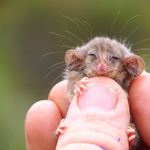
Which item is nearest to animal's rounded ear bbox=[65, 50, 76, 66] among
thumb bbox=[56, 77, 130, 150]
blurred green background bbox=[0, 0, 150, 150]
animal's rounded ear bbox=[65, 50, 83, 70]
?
animal's rounded ear bbox=[65, 50, 83, 70]

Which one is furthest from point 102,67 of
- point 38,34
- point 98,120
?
point 38,34

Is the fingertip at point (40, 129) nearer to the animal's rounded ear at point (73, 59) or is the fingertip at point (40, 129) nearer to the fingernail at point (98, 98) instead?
the animal's rounded ear at point (73, 59)

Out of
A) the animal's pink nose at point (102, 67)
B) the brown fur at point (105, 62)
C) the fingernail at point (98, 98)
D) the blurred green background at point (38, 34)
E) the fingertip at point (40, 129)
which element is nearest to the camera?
the fingernail at point (98, 98)

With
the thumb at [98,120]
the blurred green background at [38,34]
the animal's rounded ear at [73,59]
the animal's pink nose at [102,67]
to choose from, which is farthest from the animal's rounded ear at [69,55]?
the blurred green background at [38,34]

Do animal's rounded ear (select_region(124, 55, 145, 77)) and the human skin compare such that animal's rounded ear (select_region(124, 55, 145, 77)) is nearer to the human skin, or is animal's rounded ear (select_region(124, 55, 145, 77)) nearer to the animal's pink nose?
the human skin

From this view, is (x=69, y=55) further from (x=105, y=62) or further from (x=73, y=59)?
(x=105, y=62)

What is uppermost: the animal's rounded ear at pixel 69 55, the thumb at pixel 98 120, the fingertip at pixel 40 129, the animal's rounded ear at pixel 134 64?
the animal's rounded ear at pixel 69 55

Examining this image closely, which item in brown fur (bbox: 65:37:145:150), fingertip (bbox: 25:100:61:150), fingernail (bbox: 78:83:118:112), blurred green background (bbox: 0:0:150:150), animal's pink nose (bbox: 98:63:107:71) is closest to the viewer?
fingernail (bbox: 78:83:118:112)

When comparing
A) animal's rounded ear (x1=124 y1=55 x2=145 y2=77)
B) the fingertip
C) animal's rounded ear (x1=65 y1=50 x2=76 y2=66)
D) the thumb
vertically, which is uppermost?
animal's rounded ear (x1=65 y1=50 x2=76 y2=66)
